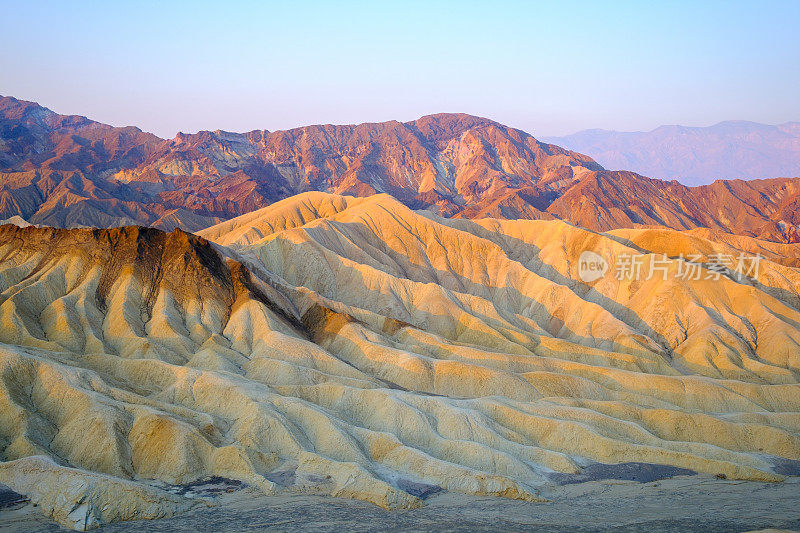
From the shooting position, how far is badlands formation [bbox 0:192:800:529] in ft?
155

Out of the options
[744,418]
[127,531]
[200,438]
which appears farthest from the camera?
[744,418]

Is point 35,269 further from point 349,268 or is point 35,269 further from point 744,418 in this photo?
point 744,418

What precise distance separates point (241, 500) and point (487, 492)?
16488 millimetres

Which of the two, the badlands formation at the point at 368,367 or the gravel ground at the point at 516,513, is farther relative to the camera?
the badlands formation at the point at 368,367

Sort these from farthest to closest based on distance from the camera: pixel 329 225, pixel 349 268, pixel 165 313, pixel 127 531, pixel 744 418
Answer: pixel 329 225 < pixel 349 268 < pixel 165 313 < pixel 744 418 < pixel 127 531

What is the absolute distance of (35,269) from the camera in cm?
8362

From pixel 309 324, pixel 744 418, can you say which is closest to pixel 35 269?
pixel 309 324

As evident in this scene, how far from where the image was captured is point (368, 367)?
73.4 metres

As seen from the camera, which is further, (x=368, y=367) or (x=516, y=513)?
(x=368, y=367)

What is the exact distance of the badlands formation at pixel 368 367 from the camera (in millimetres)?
47312

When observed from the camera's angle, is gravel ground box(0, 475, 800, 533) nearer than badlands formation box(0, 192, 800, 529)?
Yes

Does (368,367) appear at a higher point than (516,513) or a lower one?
higher

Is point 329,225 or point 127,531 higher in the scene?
point 329,225

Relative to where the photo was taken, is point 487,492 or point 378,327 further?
point 378,327
